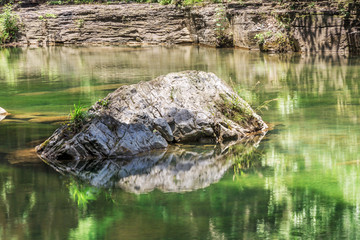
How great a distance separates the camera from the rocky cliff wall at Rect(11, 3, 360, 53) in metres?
16.4

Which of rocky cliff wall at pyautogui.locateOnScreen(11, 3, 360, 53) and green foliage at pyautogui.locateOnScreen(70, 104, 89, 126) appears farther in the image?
rocky cliff wall at pyautogui.locateOnScreen(11, 3, 360, 53)

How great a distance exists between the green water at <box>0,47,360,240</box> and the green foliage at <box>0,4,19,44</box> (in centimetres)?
1421

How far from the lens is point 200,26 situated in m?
21.2

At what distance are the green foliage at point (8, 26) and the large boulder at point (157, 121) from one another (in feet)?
60.6

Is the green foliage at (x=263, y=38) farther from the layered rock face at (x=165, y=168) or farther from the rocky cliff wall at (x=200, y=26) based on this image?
the layered rock face at (x=165, y=168)

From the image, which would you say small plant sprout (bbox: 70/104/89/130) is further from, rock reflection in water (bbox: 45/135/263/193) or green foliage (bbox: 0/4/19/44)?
green foliage (bbox: 0/4/19/44)

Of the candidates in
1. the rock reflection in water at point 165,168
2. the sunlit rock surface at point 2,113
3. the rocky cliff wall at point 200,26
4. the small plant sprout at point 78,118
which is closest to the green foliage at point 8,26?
the rocky cliff wall at point 200,26

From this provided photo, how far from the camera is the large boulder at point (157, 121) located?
6.41 m

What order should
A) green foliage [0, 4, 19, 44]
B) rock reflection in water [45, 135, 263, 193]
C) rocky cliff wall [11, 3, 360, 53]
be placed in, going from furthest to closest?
1. green foliage [0, 4, 19, 44]
2. rocky cliff wall [11, 3, 360, 53]
3. rock reflection in water [45, 135, 263, 193]

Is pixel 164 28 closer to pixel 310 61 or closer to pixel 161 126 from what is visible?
pixel 310 61

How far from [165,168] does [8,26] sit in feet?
66.5

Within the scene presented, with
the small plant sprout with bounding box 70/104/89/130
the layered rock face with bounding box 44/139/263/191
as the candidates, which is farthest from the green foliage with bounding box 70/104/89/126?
the layered rock face with bounding box 44/139/263/191

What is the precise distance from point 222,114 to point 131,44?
16.5 m

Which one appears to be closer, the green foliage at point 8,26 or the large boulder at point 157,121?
the large boulder at point 157,121
